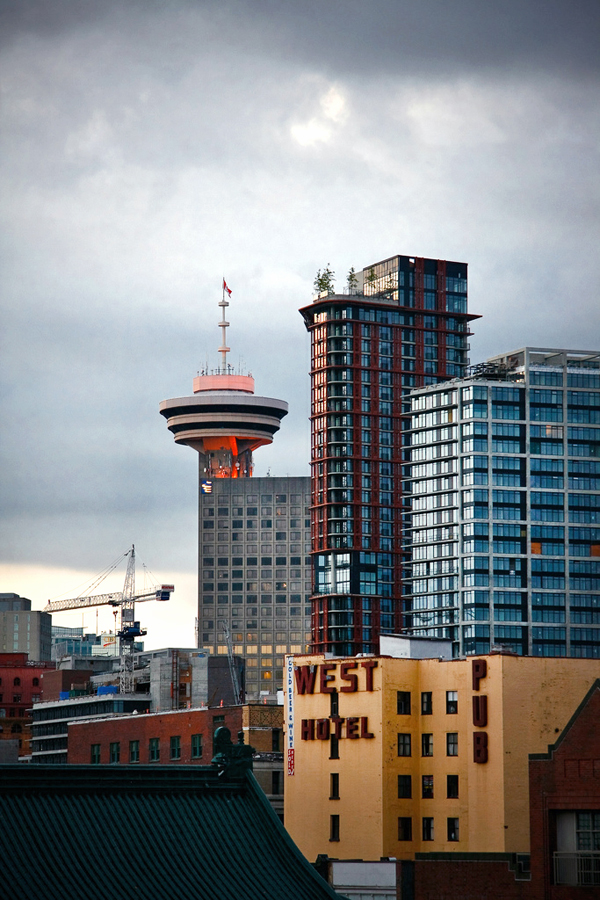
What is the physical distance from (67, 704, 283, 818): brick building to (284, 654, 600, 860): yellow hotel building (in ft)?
65.8

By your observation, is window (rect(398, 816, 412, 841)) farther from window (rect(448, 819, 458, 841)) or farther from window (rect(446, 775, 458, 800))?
window (rect(446, 775, 458, 800))

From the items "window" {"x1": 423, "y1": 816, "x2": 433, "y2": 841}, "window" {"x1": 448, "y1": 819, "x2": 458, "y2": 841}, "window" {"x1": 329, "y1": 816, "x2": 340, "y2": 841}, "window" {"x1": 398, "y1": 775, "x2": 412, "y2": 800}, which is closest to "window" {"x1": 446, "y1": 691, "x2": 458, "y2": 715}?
"window" {"x1": 398, "y1": 775, "x2": 412, "y2": 800}

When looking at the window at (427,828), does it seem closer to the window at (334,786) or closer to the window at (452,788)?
the window at (452,788)

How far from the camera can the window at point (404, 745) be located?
136 meters

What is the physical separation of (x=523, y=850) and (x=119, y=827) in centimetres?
7409

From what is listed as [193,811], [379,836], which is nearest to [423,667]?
[379,836]

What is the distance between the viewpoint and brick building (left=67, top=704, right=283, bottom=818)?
164 m

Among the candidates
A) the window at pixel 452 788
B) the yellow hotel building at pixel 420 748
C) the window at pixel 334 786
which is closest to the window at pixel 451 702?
the yellow hotel building at pixel 420 748

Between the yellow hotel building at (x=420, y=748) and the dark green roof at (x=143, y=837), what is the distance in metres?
69.7

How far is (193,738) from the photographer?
180125mm

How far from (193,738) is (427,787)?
50.9 metres

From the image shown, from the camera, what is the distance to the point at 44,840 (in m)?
53.5

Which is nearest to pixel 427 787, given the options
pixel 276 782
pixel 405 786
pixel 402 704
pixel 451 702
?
pixel 405 786

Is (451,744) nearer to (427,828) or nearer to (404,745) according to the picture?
(404,745)
